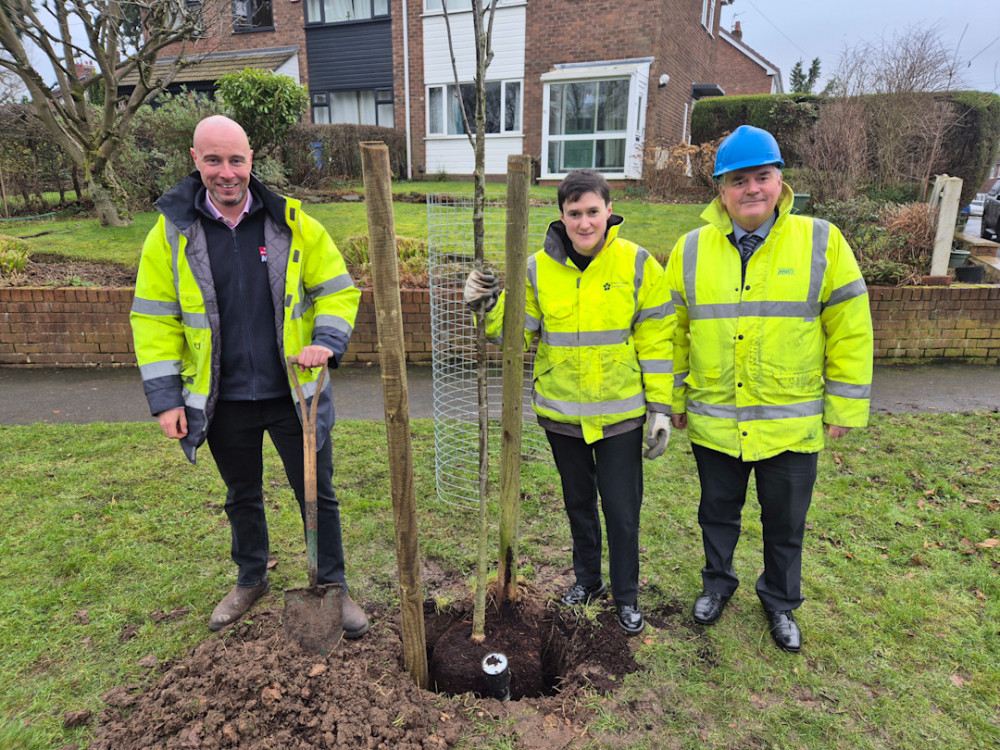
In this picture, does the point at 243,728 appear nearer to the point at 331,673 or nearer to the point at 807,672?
the point at 331,673

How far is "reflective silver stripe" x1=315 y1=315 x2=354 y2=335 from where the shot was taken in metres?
2.56

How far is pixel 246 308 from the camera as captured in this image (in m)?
2.53

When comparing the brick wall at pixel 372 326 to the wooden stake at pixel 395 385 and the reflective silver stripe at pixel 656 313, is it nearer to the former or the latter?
the reflective silver stripe at pixel 656 313

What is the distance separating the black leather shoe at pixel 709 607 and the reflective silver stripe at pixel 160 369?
258cm

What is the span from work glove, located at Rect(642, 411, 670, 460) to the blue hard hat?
104 centimetres

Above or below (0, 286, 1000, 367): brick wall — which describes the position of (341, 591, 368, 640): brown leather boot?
below

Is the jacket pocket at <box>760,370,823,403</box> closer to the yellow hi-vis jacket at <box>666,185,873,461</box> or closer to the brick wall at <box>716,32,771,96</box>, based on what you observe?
the yellow hi-vis jacket at <box>666,185,873,461</box>

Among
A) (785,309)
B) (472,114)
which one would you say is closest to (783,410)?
(785,309)

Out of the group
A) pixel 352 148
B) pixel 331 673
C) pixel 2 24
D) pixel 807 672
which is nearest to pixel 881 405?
pixel 807 672

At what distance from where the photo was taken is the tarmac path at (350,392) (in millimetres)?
5422

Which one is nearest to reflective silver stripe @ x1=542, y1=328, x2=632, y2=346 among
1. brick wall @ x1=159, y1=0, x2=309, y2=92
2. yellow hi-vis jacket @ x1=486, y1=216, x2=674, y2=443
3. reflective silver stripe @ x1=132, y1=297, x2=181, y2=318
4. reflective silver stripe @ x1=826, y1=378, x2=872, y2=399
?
yellow hi-vis jacket @ x1=486, y1=216, x2=674, y2=443

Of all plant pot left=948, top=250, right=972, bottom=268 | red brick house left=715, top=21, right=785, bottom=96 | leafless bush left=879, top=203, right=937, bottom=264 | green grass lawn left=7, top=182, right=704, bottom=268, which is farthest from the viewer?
red brick house left=715, top=21, right=785, bottom=96

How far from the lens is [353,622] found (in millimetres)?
2771

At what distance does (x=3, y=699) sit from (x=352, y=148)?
49.0 ft
